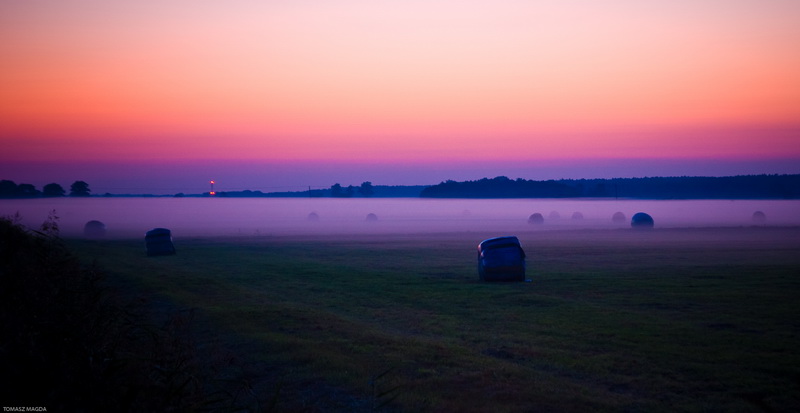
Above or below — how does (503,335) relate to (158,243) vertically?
below

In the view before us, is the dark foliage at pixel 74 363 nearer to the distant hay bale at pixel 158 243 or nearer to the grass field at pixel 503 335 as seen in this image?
the grass field at pixel 503 335

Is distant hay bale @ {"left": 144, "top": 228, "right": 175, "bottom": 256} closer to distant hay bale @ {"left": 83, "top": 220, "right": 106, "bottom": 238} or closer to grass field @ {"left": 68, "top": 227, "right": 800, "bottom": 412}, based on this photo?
grass field @ {"left": 68, "top": 227, "right": 800, "bottom": 412}

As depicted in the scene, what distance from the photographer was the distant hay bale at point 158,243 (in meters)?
44.9

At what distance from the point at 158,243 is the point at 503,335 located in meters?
36.4

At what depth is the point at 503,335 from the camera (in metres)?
15.4

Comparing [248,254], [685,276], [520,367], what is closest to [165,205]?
[248,254]

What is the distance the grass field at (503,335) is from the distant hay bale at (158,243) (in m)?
13.5

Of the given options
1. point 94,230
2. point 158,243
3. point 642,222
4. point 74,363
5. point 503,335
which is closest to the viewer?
point 74,363

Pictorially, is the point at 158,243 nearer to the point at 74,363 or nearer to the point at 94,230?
the point at 74,363

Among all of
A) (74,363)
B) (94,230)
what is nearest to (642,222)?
(94,230)

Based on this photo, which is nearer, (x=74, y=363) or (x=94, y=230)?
(x=74, y=363)

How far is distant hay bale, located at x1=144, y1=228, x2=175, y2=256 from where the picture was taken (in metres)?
44.9

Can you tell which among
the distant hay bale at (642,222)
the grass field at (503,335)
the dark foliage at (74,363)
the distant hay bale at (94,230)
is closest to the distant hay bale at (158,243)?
the grass field at (503,335)

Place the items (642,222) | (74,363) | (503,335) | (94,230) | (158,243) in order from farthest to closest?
(642,222) → (94,230) → (158,243) → (503,335) → (74,363)
